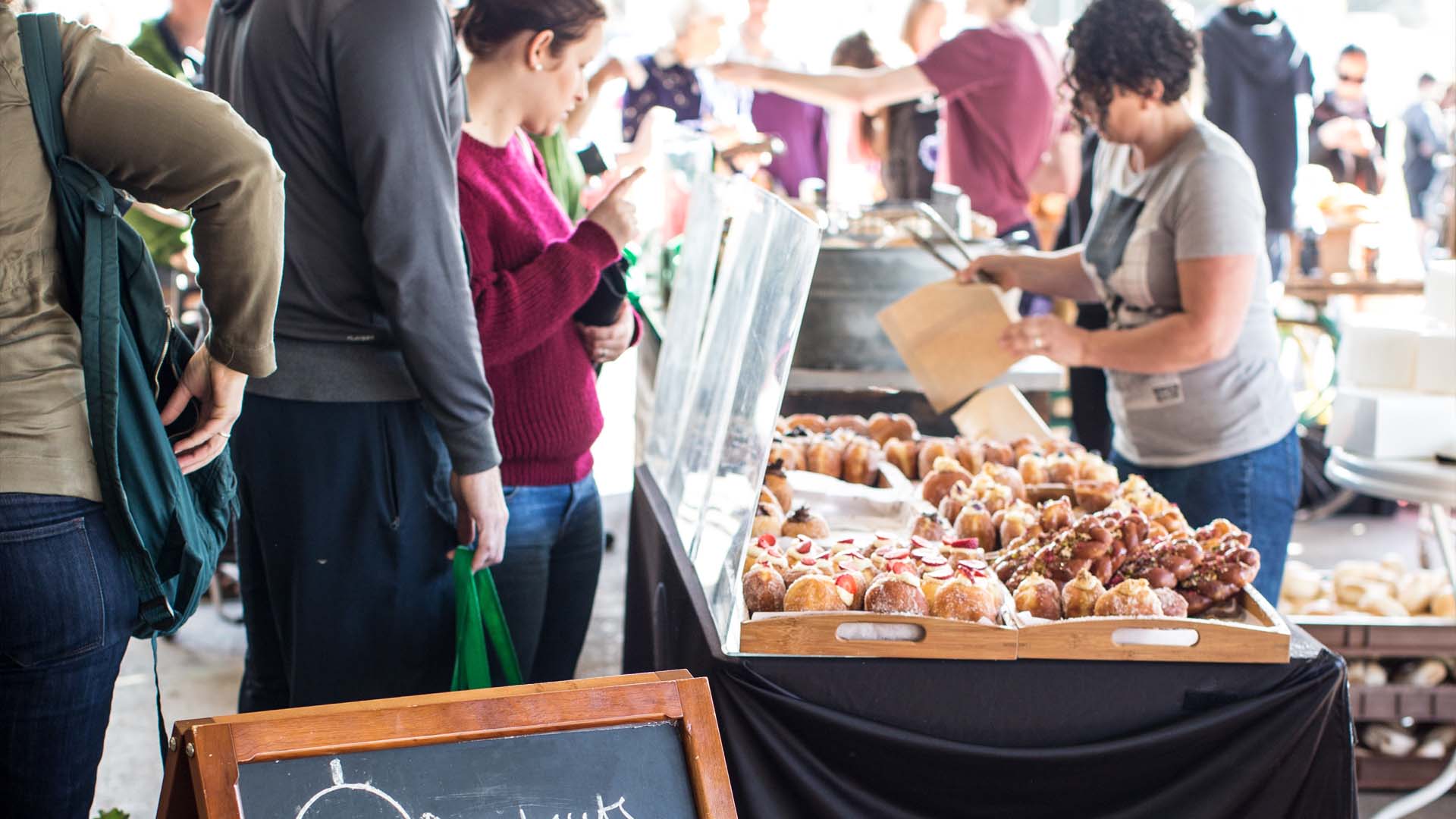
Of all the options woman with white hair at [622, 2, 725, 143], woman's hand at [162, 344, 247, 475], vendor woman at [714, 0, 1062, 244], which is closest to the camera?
woman's hand at [162, 344, 247, 475]

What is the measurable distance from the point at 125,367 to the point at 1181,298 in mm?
1844

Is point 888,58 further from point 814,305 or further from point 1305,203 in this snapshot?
point 814,305

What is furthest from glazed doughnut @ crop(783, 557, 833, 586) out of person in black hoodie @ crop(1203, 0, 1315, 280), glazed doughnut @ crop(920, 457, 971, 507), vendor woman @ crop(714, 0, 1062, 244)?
person in black hoodie @ crop(1203, 0, 1315, 280)

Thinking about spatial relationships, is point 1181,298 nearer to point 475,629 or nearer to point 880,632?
point 880,632

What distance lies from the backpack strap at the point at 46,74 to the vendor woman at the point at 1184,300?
183 cm

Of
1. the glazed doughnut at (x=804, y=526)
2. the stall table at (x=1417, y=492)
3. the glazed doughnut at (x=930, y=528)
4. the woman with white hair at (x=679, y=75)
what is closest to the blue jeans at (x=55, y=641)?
the glazed doughnut at (x=804, y=526)

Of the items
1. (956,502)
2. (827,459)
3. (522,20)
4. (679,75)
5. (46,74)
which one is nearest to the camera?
(46,74)

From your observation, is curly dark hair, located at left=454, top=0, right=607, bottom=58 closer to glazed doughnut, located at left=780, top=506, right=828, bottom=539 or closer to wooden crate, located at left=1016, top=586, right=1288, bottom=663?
glazed doughnut, located at left=780, top=506, right=828, bottom=539

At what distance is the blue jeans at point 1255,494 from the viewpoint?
2.45m

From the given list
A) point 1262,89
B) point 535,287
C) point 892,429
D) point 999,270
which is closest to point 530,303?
point 535,287

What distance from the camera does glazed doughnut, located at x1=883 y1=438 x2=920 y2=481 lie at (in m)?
2.60

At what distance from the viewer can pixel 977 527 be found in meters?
2.05

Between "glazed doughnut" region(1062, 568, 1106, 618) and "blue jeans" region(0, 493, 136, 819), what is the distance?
1076 mm

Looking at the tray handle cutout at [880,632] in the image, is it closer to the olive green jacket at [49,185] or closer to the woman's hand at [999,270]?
the olive green jacket at [49,185]
